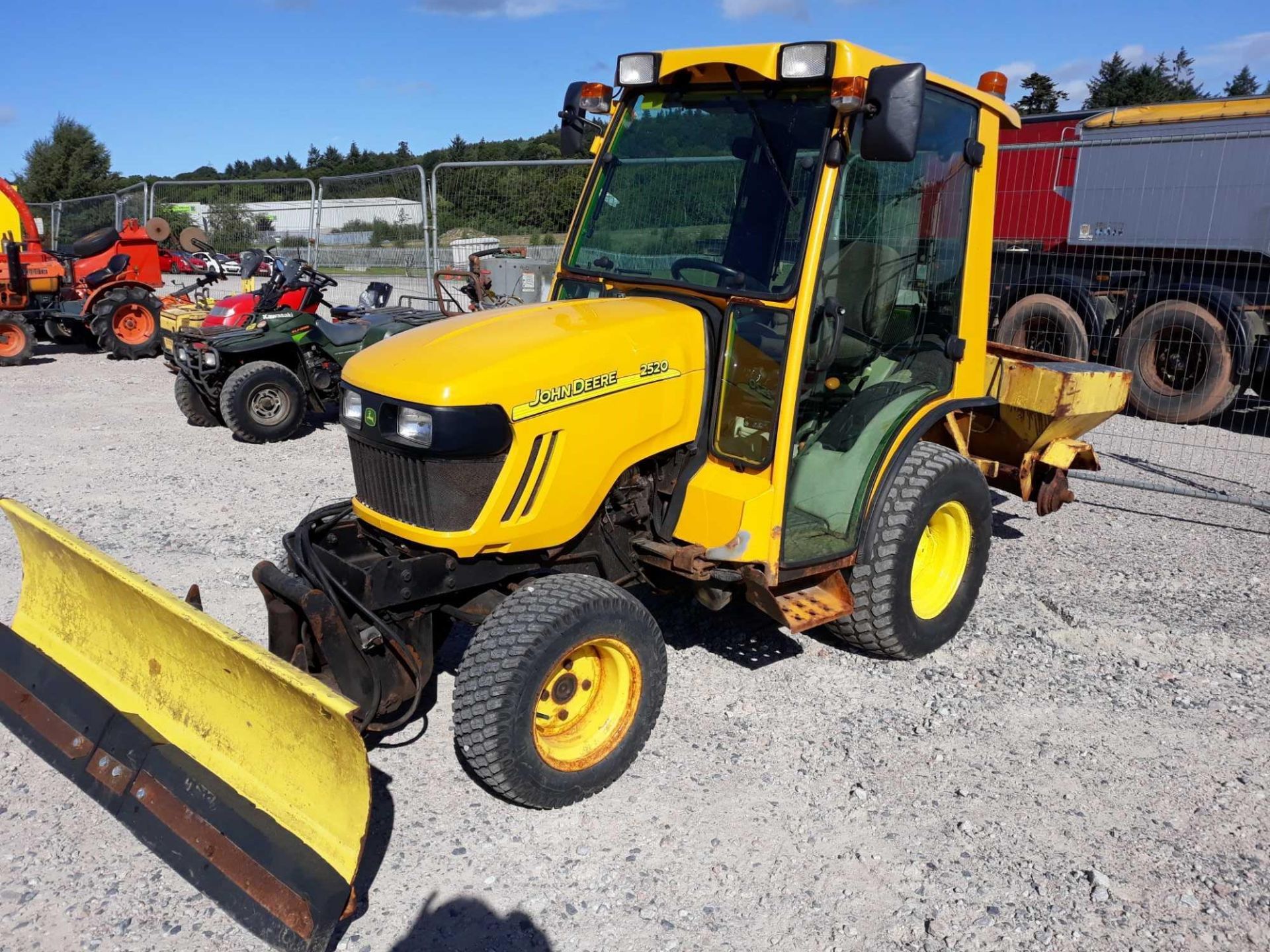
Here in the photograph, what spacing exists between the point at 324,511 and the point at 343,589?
599 mm

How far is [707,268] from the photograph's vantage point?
12.4ft

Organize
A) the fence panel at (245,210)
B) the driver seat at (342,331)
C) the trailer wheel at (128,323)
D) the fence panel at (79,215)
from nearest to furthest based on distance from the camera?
the driver seat at (342,331) → the trailer wheel at (128,323) → the fence panel at (245,210) → the fence panel at (79,215)

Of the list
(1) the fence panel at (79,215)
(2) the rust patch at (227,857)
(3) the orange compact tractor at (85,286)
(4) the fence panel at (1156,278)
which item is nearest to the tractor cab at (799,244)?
(2) the rust patch at (227,857)

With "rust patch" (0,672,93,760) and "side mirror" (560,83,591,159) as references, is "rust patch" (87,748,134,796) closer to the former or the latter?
"rust patch" (0,672,93,760)

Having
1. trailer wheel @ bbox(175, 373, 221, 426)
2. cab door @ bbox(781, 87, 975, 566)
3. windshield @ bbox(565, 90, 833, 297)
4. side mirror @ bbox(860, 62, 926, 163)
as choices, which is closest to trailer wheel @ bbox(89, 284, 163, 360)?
trailer wheel @ bbox(175, 373, 221, 426)

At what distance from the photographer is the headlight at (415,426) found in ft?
10.2

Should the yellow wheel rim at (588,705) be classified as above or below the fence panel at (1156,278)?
below

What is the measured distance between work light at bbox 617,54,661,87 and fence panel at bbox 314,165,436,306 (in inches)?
290

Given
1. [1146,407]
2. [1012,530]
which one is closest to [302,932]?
[1012,530]

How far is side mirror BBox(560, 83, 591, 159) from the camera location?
422 cm

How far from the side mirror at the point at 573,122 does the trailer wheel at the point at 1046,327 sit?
7012 millimetres

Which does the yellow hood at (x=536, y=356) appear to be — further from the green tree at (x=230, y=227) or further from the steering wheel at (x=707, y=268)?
the green tree at (x=230, y=227)

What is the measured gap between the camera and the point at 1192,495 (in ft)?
22.3

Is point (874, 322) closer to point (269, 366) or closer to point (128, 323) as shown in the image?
point (269, 366)
